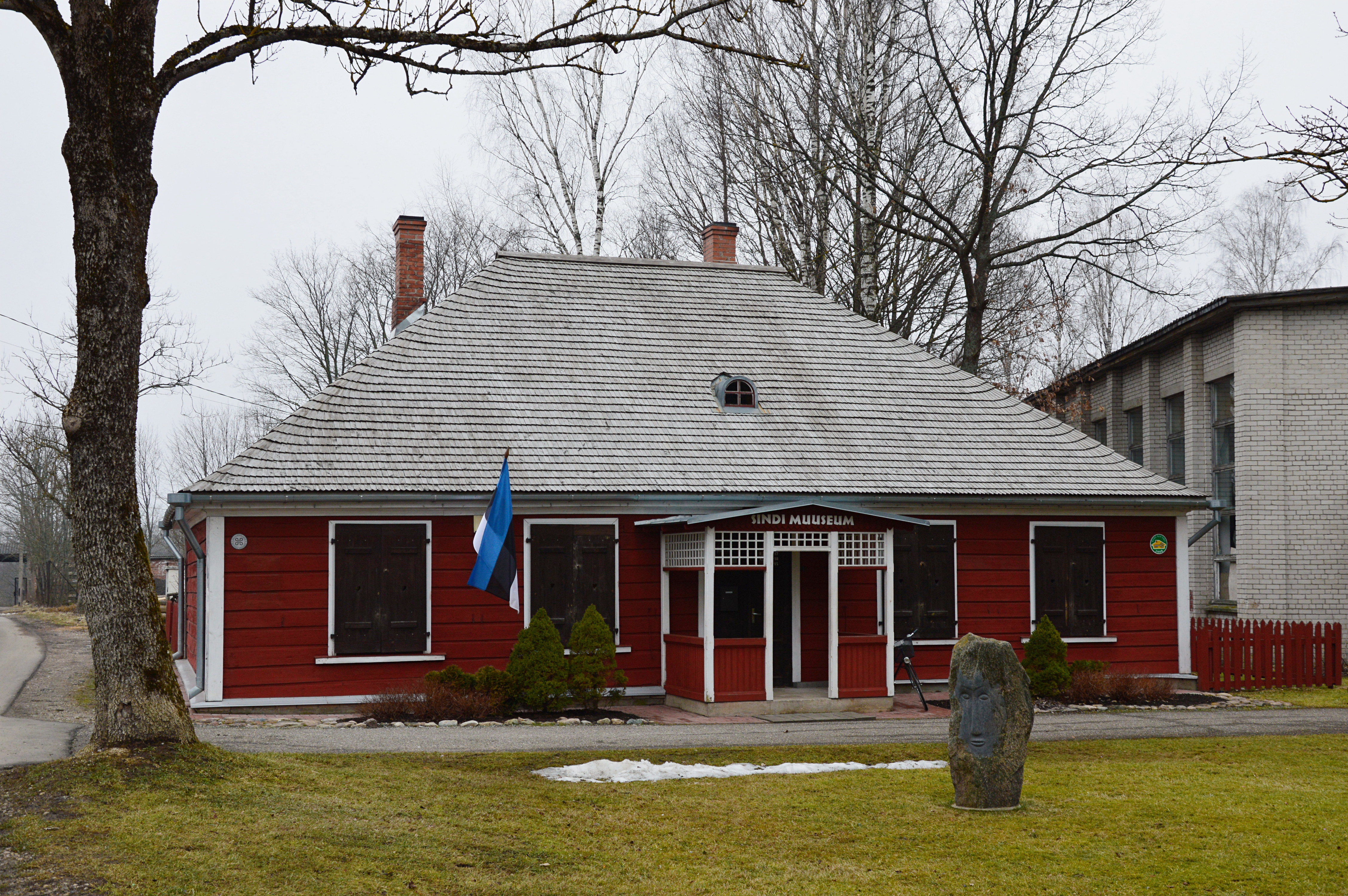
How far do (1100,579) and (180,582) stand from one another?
15290mm

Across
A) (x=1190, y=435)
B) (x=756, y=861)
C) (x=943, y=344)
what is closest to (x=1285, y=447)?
(x=1190, y=435)

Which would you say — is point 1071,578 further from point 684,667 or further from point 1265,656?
Result: point 684,667

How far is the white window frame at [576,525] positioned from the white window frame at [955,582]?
4004mm

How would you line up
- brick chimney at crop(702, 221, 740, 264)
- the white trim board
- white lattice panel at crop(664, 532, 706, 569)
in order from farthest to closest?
brick chimney at crop(702, 221, 740, 264), white lattice panel at crop(664, 532, 706, 569), the white trim board

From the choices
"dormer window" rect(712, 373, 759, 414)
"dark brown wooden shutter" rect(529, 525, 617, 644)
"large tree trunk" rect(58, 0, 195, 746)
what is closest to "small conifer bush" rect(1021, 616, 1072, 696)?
"dormer window" rect(712, 373, 759, 414)

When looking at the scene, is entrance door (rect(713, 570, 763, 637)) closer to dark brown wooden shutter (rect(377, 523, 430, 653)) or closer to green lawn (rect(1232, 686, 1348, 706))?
dark brown wooden shutter (rect(377, 523, 430, 653))

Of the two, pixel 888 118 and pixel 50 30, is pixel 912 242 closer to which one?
pixel 888 118

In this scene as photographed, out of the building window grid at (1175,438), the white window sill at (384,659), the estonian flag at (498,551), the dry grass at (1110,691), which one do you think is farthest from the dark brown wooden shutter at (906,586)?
the building window grid at (1175,438)

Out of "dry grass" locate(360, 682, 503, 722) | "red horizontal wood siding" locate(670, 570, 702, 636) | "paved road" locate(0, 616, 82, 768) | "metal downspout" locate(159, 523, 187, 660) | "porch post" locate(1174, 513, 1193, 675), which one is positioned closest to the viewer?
"paved road" locate(0, 616, 82, 768)

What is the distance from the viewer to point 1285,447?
70.2ft

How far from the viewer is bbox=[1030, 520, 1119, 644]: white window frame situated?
59.1ft

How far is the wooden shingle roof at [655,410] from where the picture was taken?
1634 centimetres

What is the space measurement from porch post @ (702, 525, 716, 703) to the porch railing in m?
Result: 1.77

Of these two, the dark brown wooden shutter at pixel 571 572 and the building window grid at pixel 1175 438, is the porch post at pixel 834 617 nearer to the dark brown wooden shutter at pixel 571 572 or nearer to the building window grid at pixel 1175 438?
the dark brown wooden shutter at pixel 571 572
